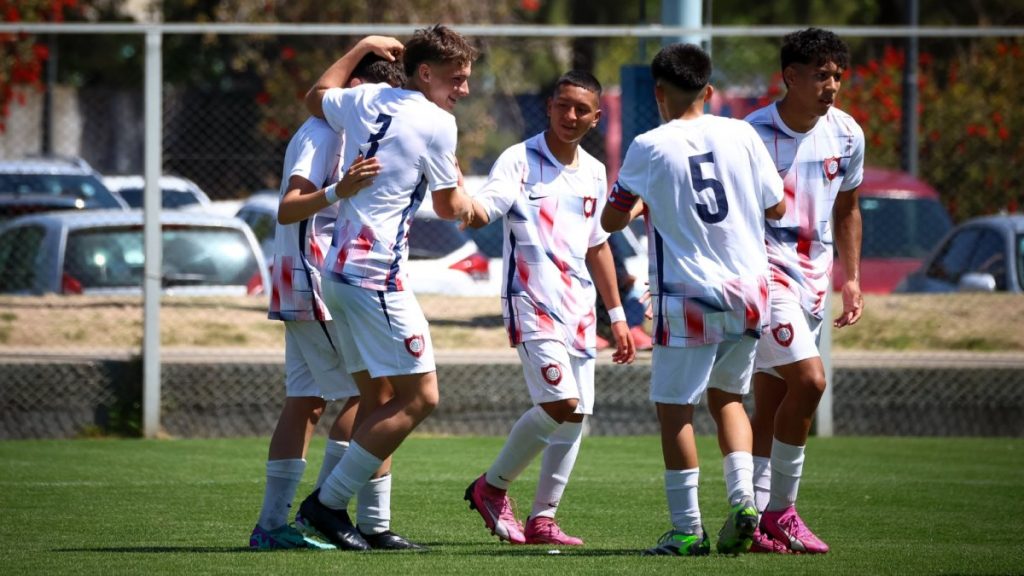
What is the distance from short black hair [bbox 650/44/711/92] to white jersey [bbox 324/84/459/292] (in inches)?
32.4

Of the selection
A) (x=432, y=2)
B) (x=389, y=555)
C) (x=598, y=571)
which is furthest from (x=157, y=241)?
(x=432, y=2)

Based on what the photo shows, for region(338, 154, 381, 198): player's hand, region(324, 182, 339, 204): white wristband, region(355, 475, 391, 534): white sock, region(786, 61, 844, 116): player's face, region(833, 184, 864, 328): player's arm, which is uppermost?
region(786, 61, 844, 116): player's face

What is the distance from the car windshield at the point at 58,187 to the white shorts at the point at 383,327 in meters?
7.10

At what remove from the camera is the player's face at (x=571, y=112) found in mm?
6277

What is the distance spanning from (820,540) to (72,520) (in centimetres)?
325

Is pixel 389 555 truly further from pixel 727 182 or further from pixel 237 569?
pixel 727 182

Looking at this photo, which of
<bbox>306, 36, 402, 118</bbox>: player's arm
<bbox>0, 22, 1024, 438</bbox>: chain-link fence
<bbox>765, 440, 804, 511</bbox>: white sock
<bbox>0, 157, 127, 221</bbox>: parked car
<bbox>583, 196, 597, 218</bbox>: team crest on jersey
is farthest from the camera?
<bbox>0, 157, 127, 221</bbox>: parked car

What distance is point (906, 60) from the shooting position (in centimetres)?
1482

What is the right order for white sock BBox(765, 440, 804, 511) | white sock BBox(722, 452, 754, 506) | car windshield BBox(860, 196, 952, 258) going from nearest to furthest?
1. white sock BBox(722, 452, 754, 506)
2. white sock BBox(765, 440, 804, 511)
3. car windshield BBox(860, 196, 952, 258)

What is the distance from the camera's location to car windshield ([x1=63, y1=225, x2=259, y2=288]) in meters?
11.1

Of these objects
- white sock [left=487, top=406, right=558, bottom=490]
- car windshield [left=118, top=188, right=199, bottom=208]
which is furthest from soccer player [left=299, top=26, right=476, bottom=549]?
car windshield [left=118, top=188, right=199, bottom=208]

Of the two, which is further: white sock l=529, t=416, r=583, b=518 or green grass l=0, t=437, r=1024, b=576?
white sock l=529, t=416, r=583, b=518

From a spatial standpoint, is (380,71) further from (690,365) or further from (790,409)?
(790,409)

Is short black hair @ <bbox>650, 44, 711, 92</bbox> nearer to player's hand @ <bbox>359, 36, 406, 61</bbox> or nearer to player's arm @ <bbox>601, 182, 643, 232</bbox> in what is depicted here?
player's arm @ <bbox>601, 182, 643, 232</bbox>
